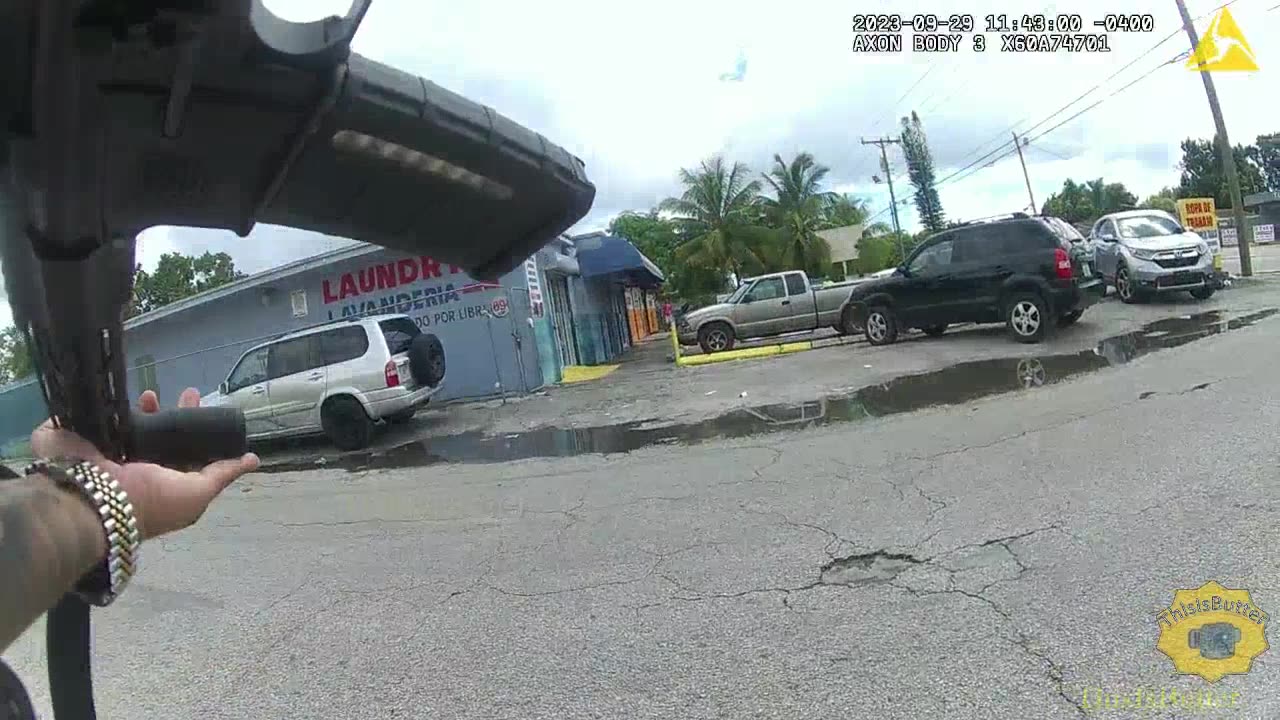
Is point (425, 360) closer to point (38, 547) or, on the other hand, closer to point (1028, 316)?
point (1028, 316)

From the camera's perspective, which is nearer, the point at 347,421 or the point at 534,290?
the point at 347,421

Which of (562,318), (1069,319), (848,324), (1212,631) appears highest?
(562,318)

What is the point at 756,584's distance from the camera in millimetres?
5020

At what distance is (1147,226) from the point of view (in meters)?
17.1

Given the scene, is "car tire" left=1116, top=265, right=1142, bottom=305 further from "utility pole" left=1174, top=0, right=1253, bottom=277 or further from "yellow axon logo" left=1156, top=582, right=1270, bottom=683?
"yellow axon logo" left=1156, top=582, right=1270, bottom=683

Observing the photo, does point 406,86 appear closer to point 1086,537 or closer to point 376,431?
point 1086,537

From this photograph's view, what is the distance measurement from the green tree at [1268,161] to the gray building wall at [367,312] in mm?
74084

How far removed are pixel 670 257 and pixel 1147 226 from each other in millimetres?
35038

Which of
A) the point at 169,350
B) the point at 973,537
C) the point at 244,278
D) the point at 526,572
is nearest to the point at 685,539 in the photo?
the point at 526,572

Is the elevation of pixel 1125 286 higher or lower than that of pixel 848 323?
lower

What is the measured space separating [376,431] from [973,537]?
36.9 feet

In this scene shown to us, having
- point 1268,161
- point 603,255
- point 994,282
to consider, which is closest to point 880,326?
point 994,282

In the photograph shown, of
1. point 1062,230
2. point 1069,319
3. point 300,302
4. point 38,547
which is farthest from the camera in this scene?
point 300,302

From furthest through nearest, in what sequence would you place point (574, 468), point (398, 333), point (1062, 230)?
point (1062, 230), point (398, 333), point (574, 468)
